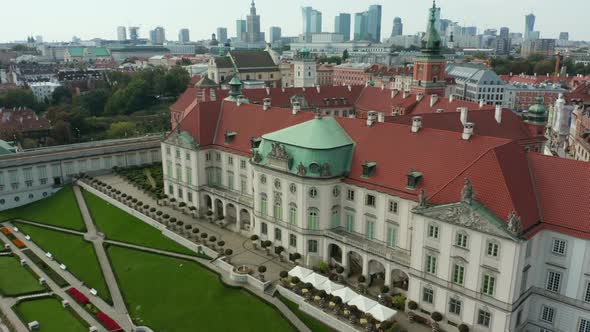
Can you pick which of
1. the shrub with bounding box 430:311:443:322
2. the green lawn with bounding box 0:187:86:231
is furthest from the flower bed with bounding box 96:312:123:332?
the shrub with bounding box 430:311:443:322

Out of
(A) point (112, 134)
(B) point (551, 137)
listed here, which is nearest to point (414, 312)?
(B) point (551, 137)

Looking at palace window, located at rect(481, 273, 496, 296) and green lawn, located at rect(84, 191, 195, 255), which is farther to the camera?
green lawn, located at rect(84, 191, 195, 255)

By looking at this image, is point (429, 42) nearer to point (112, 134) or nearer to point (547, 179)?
point (547, 179)

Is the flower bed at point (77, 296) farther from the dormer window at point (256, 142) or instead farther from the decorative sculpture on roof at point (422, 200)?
the decorative sculpture on roof at point (422, 200)

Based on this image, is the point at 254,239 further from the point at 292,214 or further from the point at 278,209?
the point at 292,214

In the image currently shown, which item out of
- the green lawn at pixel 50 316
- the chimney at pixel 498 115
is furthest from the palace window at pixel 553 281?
the green lawn at pixel 50 316

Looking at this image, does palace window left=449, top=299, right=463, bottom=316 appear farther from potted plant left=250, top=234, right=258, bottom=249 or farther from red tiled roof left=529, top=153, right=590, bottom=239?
potted plant left=250, top=234, right=258, bottom=249
